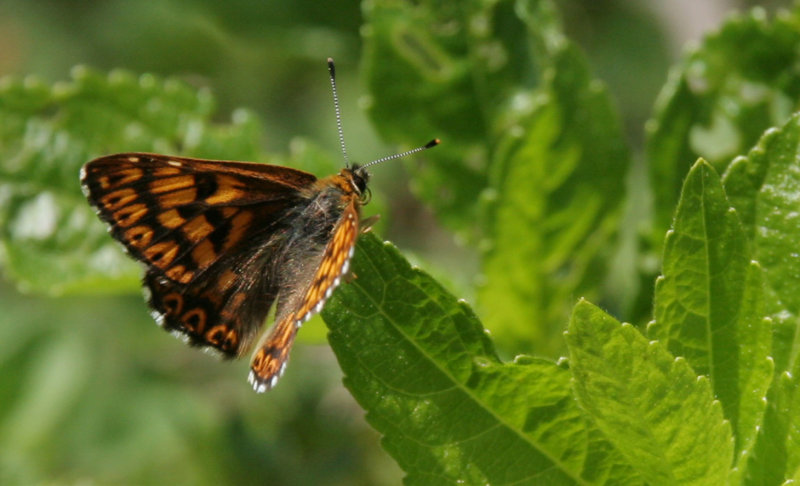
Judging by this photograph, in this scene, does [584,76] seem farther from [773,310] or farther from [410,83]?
[773,310]

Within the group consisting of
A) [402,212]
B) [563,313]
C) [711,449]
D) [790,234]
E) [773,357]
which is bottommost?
[711,449]

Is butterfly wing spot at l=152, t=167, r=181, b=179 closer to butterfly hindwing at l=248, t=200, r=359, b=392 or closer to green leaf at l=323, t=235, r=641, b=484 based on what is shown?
butterfly hindwing at l=248, t=200, r=359, b=392

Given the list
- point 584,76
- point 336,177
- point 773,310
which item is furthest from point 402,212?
point 773,310

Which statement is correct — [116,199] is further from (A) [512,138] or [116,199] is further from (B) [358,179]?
(A) [512,138]

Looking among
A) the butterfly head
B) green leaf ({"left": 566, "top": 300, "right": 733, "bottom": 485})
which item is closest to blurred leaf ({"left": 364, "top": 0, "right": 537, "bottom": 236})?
the butterfly head

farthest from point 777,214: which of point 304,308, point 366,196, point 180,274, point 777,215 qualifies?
point 180,274

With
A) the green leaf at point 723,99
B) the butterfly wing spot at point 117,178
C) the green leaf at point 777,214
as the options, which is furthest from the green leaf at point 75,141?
the green leaf at point 777,214
